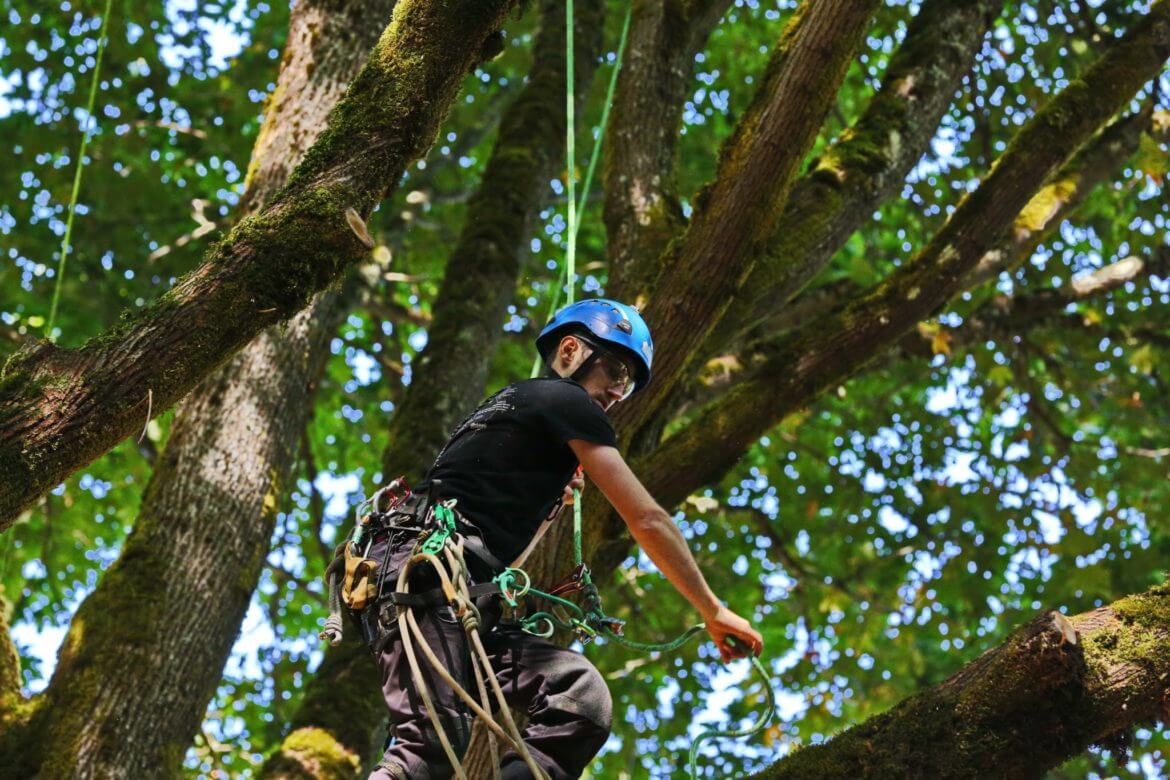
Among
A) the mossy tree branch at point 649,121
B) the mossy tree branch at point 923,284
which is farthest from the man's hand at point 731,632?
the mossy tree branch at point 649,121

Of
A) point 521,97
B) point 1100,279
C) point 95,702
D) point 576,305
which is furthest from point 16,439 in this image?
point 1100,279

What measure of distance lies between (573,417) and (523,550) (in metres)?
0.45

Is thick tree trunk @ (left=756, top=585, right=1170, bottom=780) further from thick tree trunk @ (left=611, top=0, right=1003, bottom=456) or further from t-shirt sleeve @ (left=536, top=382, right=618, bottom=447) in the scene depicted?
thick tree trunk @ (left=611, top=0, right=1003, bottom=456)

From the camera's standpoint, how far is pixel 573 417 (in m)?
3.27

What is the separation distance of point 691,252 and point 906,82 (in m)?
1.95

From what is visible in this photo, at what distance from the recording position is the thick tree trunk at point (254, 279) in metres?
2.68

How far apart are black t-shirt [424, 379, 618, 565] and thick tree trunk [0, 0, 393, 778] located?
61.0 inches

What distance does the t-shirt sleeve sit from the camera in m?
3.24

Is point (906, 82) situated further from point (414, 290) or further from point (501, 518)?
point (414, 290)

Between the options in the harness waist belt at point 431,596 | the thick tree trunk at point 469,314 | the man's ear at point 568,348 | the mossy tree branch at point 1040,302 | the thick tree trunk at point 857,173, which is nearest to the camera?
the harness waist belt at point 431,596

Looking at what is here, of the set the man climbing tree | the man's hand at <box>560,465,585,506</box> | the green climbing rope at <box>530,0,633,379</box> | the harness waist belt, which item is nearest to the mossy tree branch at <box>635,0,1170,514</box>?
the green climbing rope at <box>530,0,633,379</box>

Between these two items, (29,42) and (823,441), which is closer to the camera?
(29,42)

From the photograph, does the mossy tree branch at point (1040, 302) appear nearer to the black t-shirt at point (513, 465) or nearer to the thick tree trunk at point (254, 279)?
the black t-shirt at point (513, 465)

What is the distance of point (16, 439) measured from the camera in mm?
2635
